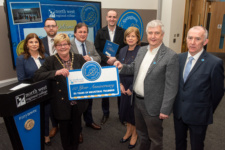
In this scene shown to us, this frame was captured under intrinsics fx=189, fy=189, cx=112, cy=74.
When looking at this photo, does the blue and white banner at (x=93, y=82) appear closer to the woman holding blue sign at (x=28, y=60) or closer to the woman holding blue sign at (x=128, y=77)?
the woman holding blue sign at (x=128, y=77)

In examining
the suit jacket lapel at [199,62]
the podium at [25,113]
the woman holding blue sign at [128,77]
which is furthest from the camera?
the woman holding blue sign at [128,77]

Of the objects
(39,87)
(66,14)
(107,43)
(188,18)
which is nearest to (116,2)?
(66,14)

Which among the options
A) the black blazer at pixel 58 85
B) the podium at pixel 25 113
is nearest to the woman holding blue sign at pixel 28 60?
the black blazer at pixel 58 85

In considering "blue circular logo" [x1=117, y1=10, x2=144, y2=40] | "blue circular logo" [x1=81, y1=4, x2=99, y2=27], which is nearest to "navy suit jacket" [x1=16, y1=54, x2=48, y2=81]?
"blue circular logo" [x1=81, y1=4, x2=99, y2=27]

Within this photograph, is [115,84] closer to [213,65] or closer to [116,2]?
[213,65]

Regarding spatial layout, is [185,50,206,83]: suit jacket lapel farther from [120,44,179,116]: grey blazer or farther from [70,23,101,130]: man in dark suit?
[70,23,101,130]: man in dark suit

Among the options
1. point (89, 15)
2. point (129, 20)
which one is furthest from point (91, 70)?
point (129, 20)

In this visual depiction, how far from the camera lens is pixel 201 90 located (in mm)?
1684

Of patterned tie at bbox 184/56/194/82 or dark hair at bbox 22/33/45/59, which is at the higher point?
dark hair at bbox 22/33/45/59

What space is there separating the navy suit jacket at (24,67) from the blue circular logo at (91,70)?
Result: 2.47 feet

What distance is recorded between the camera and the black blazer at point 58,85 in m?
1.92

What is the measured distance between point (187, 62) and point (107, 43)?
1448mm

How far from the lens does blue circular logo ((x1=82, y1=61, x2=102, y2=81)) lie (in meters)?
1.93

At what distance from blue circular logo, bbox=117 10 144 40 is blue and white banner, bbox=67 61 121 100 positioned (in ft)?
10.1
